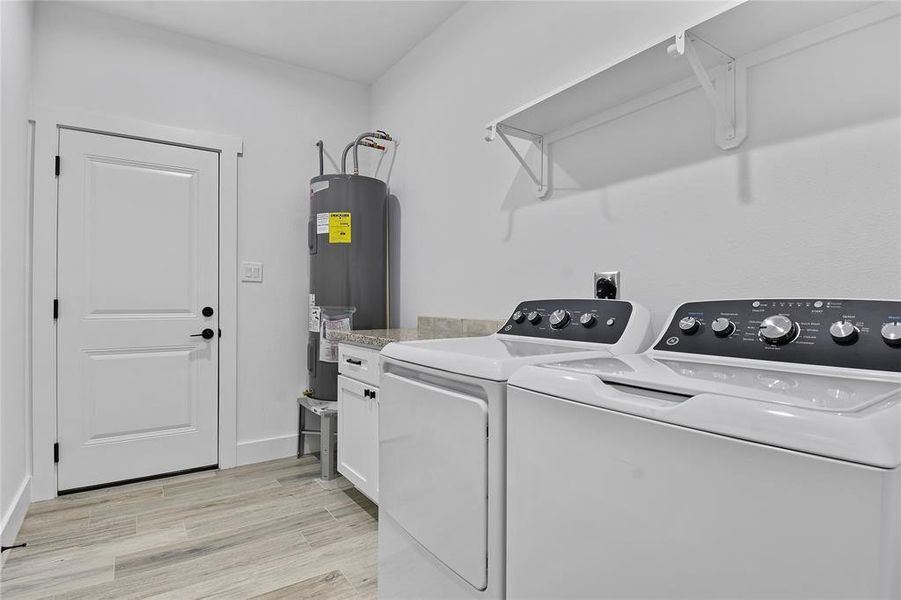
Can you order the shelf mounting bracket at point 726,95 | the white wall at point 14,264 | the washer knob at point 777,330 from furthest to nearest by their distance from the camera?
the white wall at point 14,264 < the shelf mounting bracket at point 726,95 < the washer knob at point 777,330

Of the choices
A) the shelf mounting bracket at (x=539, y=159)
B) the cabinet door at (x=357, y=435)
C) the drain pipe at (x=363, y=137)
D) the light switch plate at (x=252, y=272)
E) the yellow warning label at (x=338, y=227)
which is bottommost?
the cabinet door at (x=357, y=435)

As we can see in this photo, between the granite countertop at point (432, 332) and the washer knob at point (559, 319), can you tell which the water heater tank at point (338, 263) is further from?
the washer knob at point (559, 319)

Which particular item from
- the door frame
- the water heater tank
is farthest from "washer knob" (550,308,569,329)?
the door frame

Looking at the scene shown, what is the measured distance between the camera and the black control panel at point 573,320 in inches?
55.3

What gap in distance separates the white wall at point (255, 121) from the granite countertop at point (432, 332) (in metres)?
0.87

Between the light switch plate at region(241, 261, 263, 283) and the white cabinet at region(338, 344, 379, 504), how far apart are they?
0.95 meters

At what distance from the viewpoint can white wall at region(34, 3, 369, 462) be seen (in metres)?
2.54

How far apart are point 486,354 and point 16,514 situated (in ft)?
7.43

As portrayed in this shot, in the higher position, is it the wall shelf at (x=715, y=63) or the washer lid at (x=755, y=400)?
the wall shelf at (x=715, y=63)

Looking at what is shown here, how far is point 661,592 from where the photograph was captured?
2.33 feet

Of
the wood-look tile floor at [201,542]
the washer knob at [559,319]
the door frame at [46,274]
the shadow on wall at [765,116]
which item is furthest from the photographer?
the door frame at [46,274]

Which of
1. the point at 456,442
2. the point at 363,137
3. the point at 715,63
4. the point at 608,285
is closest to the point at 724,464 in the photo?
the point at 456,442

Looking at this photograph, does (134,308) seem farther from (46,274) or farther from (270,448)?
(270,448)

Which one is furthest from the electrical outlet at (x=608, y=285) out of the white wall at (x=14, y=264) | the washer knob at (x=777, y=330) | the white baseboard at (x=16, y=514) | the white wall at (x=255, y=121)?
the white baseboard at (x=16, y=514)
